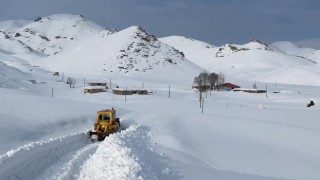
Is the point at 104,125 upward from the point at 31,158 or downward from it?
upward

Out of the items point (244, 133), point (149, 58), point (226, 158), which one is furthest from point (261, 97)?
point (149, 58)

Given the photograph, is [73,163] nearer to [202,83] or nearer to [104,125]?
[104,125]

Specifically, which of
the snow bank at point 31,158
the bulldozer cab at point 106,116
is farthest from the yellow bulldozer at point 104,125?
Answer: the snow bank at point 31,158

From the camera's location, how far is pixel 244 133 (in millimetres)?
32875

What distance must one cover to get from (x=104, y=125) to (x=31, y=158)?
10774 millimetres

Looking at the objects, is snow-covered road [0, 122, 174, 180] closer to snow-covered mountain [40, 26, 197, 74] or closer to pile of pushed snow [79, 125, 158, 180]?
pile of pushed snow [79, 125, 158, 180]

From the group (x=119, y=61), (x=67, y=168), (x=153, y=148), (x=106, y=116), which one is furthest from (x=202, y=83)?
(x=67, y=168)

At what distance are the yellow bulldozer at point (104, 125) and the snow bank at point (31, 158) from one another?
313cm

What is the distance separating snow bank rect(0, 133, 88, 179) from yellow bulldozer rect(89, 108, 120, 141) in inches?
123

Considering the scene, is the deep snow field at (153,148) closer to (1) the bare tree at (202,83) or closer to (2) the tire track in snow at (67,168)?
(2) the tire track in snow at (67,168)

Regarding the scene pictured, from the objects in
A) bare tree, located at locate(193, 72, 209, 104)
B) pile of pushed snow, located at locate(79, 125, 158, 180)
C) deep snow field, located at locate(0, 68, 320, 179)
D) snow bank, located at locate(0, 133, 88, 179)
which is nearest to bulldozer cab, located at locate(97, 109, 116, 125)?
deep snow field, located at locate(0, 68, 320, 179)

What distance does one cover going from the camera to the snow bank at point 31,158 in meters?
15.2

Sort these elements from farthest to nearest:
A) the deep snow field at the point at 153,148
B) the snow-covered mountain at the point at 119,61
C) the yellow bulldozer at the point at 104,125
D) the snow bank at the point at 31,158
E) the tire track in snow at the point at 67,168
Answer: the snow-covered mountain at the point at 119,61 < the yellow bulldozer at the point at 104,125 < the deep snow field at the point at 153,148 < the tire track in snow at the point at 67,168 < the snow bank at the point at 31,158

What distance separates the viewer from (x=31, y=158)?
57.2 feet
